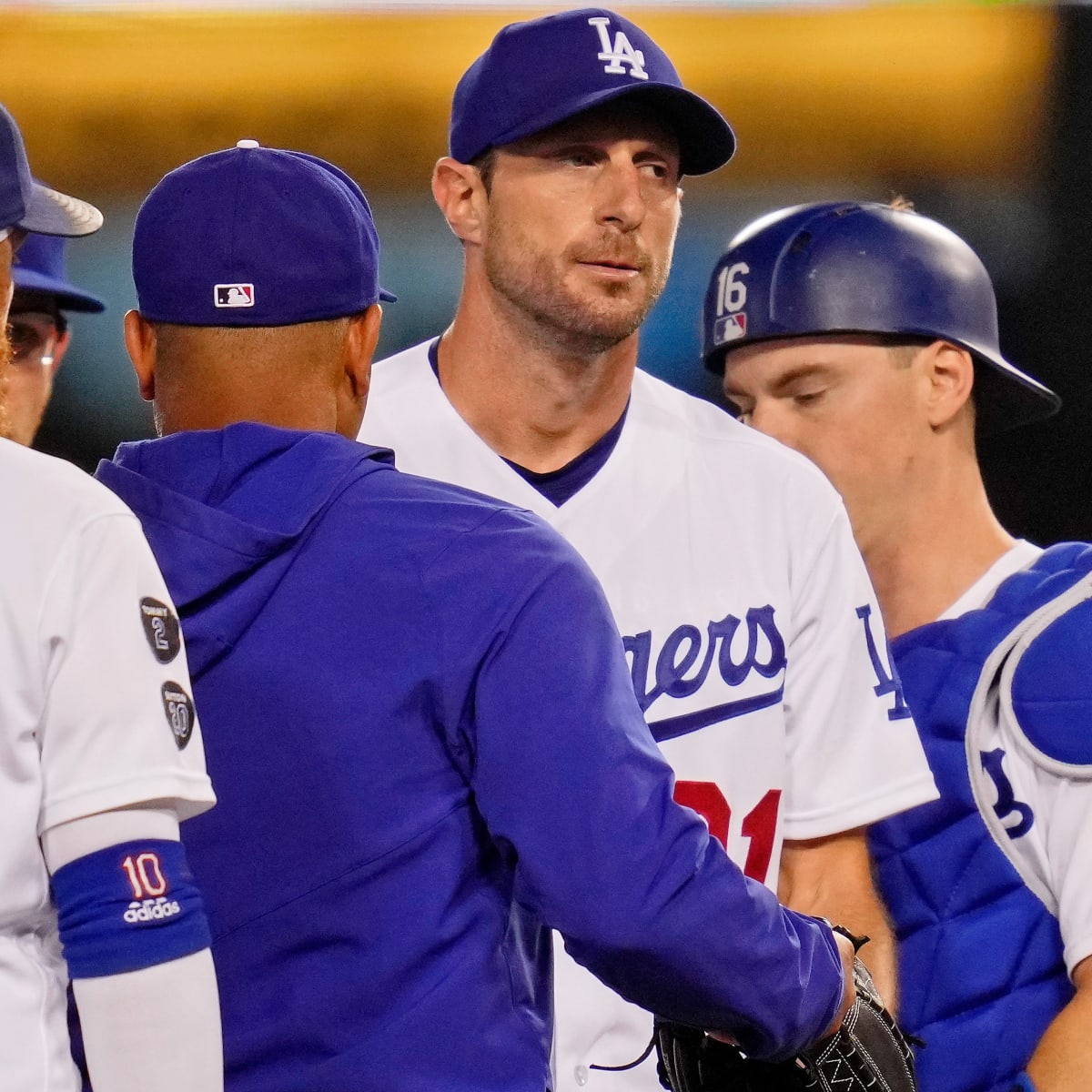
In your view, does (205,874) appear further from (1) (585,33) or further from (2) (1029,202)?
(2) (1029,202)

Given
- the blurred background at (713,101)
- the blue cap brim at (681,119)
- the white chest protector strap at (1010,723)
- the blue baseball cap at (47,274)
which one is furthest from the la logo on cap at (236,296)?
the blurred background at (713,101)

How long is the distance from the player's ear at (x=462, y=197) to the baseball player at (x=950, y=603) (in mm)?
445

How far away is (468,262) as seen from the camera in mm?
2025

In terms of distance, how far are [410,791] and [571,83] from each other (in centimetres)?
97

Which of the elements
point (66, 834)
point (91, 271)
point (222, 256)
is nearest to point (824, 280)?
point (222, 256)

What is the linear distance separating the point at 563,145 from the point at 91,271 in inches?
76.5

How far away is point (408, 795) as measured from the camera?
3.82 feet

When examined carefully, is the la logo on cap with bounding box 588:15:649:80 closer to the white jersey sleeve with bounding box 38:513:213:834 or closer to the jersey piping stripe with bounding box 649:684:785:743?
the jersey piping stripe with bounding box 649:684:785:743

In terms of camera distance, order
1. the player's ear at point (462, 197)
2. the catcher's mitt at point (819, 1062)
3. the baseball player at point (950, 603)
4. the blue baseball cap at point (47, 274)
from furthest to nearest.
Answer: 1. the blue baseball cap at point (47, 274)
2. the player's ear at point (462, 197)
3. the baseball player at point (950, 603)
4. the catcher's mitt at point (819, 1062)

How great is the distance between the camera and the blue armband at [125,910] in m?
0.98

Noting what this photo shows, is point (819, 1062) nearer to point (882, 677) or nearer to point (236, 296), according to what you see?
point (882, 677)

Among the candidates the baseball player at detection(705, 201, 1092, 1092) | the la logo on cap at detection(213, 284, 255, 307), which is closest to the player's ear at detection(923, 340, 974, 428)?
the baseball player at detection(705, 201, 1092, 1092)

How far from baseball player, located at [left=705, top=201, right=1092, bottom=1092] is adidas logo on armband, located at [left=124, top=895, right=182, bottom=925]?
1.00 m

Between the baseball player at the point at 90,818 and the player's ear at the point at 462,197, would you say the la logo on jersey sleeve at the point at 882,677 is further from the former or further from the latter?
the baseball player at the point at 90,818
